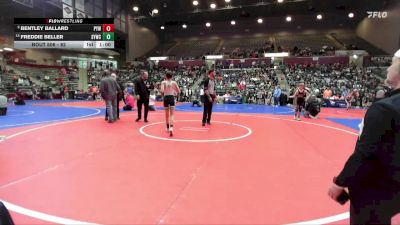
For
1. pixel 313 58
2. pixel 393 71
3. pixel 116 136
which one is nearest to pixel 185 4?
pixel 313 58

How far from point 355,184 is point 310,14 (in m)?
43.5

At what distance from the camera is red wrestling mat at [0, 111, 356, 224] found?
311cm

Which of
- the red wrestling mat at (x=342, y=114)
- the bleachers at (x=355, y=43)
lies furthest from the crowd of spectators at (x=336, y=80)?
the bleachers at (x=355, y=43)

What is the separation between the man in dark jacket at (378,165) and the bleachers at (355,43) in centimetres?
3577

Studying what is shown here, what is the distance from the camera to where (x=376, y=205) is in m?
1.79

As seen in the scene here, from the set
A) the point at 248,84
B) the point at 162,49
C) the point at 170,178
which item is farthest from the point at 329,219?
the point at 162,49

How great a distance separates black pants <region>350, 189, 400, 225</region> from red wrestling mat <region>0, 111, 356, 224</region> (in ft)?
4.03

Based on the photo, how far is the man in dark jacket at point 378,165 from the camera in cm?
168

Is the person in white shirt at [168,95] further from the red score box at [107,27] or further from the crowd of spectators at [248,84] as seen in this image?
the crowd of spectators at [248,84]

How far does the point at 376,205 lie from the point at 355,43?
40438mm

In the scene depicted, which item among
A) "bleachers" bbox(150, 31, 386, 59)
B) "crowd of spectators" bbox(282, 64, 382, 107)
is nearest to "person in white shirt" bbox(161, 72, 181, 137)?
"crowd of spectators" bbox(282, 64, 382, 107)

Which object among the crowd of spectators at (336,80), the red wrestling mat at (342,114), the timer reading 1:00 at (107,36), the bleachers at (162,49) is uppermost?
the bleachers at (162,49)

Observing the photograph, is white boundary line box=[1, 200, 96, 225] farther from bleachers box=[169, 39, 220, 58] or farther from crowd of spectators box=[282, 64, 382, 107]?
bleachers box=[169, 39, 220, 58]
